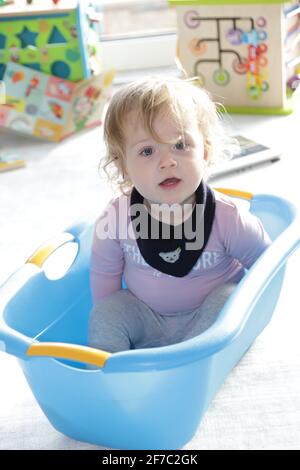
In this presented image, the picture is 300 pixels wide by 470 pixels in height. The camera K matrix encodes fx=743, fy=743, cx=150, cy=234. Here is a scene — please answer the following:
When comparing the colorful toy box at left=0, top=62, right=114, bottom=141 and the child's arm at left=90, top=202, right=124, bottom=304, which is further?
the colorful toy box at left=0, top=62, right=114, bottom=141

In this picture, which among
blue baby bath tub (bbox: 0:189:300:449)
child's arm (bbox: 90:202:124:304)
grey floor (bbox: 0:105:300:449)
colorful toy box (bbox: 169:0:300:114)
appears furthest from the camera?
colorful toy box (bbox: 169:0:300:114)

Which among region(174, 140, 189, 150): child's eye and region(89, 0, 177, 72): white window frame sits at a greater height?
region(174, 140, 189, 150): child's eye

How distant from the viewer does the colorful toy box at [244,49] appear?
199cm

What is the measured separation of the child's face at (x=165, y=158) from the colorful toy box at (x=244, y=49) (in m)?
1.02

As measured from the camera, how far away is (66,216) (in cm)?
163

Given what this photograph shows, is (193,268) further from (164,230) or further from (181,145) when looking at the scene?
(181,145)

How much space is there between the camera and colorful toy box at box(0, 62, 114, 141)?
205 cm

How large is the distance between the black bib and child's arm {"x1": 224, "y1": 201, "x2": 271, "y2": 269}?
28 mm

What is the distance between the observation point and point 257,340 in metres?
1.14

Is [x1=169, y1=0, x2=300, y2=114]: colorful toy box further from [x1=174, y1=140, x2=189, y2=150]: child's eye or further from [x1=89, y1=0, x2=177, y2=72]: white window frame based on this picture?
[x1=174, y1=140, x2=189, y2=150]: child's eye

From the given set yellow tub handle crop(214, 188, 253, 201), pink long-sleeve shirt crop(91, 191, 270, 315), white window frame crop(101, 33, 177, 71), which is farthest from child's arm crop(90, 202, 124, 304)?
white window frame crop(101, 33, 177, 71)

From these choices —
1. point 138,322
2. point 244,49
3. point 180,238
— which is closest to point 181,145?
point 180,238

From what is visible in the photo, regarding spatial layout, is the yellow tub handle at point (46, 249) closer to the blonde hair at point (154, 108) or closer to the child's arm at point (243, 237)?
the blonde hair at point (154, 108)

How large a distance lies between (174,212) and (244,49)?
1.13 m
